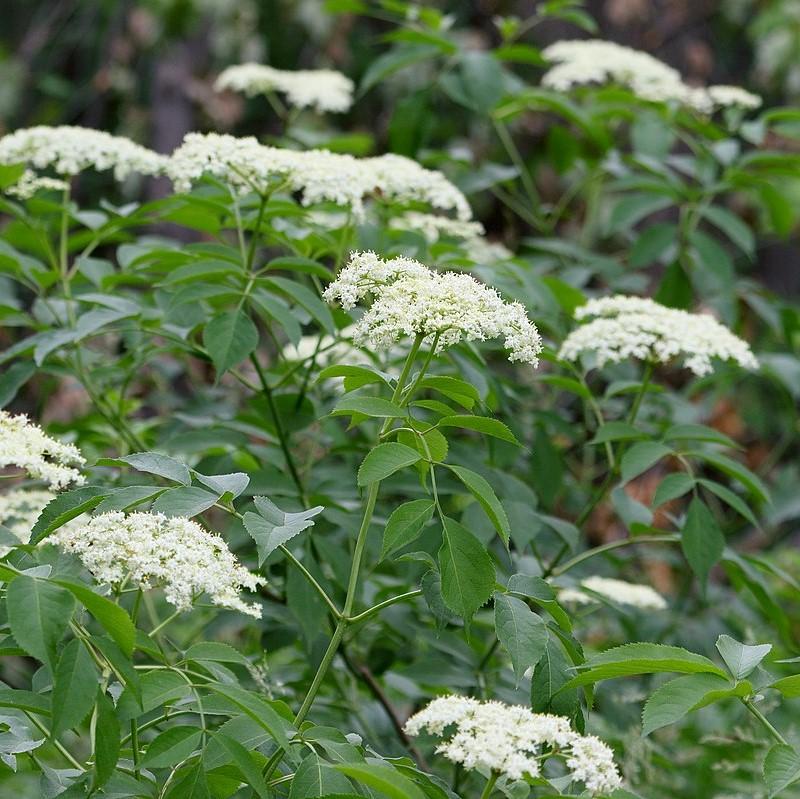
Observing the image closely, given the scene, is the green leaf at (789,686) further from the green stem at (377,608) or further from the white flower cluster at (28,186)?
the white flower cluster at (28,186)

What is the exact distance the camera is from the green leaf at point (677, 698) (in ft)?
4.09

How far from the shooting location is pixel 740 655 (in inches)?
53.9

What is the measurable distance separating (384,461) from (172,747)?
391mm

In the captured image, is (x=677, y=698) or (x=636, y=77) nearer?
(x=677, y=698)

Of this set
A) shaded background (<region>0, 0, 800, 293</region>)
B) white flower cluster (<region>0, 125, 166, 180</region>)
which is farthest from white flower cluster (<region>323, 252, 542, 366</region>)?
shaded background (<region>0, 0, 800, 293</region>)

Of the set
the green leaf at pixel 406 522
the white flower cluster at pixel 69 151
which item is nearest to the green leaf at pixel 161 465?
the green leaf at pixel 406 522

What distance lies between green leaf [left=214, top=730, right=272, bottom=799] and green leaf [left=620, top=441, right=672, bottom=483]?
89 cm

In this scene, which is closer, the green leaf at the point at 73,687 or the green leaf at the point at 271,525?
the green leaf at the point at 73,687

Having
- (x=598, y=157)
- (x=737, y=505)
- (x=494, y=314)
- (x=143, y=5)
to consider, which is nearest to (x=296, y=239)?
(x=494, y=314)

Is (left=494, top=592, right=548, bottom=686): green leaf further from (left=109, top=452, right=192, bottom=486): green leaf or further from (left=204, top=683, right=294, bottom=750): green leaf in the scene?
(left=109, top=452, right=192, bottom=486): green leaf

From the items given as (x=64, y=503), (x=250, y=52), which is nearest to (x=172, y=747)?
(x=64, y=503)

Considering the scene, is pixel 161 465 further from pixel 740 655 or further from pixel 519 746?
pixel 740 655

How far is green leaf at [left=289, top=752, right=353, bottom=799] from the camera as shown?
4.03 ft

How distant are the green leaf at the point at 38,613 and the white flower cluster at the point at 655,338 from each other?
1138 millimetres
